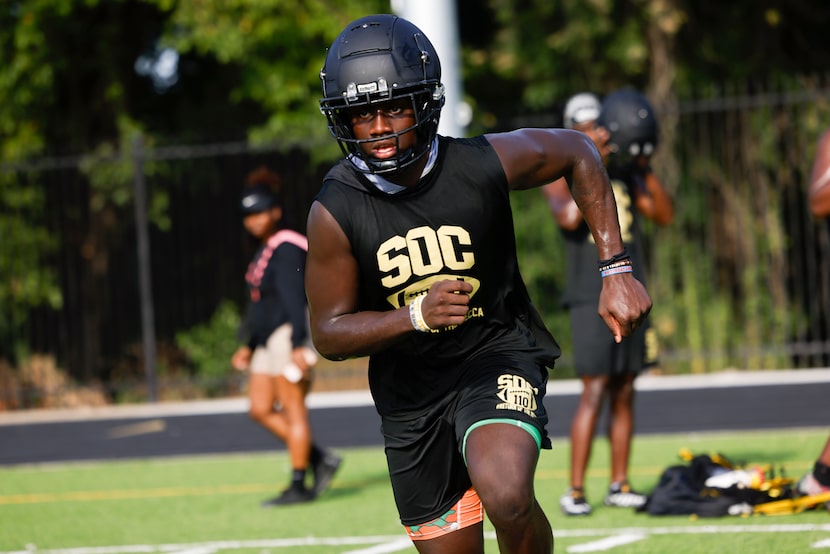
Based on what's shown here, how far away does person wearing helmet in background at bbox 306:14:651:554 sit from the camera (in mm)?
4113

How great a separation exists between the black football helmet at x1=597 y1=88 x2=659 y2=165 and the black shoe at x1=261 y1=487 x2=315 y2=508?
119 inches

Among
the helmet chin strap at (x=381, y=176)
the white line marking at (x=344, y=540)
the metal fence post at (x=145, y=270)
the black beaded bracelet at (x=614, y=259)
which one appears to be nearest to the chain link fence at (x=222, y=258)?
the metal fence post at (x=145, y=270)

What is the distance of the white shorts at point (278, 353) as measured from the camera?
849cm

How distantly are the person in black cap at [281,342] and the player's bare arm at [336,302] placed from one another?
159 inches

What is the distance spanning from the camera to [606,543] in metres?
6.39

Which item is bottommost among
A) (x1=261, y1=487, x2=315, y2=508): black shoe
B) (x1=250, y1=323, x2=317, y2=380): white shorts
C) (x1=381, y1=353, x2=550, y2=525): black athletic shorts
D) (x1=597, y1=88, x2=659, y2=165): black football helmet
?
(x1=261, y1=487, x2=315, y2=508): black shoe

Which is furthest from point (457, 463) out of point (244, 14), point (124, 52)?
point (124, 52)

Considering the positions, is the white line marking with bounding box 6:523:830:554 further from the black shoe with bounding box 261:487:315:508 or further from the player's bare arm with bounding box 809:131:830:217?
the player's bare arm with bounding box 809:131:830:217

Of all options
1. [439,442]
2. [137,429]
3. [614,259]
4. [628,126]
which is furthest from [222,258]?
[614,259]

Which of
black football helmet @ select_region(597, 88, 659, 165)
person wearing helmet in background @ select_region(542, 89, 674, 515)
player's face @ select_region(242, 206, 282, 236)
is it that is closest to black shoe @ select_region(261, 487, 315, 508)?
player's face @ select_region(242, 206, 282, 236)

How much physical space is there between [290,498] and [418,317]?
4.71 metres

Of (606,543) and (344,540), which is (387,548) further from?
(606,543)

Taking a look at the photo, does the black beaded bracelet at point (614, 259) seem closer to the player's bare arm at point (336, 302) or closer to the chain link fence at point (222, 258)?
the player's bare arm at point (336, 302)

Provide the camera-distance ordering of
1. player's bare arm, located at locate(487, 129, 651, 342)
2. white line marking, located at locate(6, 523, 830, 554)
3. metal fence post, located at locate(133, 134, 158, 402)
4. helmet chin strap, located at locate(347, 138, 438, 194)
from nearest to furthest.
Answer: helmet chin strap, located at locate(347, 138, 438, 194)
player's bare arm, located at locate(487, 129, 651, 342)
white line marking, located at locate(6, 523, 830, 554)
metal fence post, located at locate(133, 134, 158, 402)
